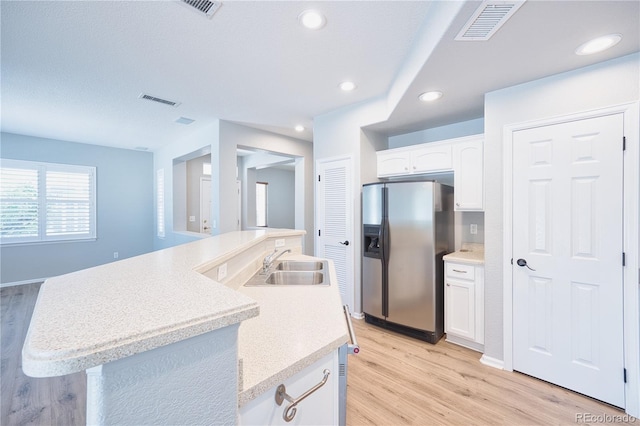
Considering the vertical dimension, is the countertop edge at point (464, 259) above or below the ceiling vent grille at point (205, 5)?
below

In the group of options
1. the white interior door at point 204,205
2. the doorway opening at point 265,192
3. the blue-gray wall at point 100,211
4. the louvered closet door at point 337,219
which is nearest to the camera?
the louvered closet door at point 337,219

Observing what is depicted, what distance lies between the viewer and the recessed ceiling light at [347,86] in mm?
2662

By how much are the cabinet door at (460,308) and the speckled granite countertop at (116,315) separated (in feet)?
8.01

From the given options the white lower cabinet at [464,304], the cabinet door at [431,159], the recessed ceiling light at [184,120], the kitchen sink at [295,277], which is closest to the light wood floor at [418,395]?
the white lower cabinet at [464,304]

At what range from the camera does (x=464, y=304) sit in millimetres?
2525

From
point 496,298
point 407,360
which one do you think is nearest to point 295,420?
point 407,360

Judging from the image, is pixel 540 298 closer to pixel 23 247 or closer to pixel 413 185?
pixel 413 185

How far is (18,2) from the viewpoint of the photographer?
64.6 inches

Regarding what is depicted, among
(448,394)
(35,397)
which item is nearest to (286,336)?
(448,394)

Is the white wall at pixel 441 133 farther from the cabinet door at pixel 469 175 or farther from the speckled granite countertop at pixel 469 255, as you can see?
the speckled granite countertop at pixel 469 255

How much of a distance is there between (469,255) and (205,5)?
2.96 metres

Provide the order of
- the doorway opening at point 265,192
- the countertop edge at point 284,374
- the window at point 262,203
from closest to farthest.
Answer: the countertop edge at point 284,374
the doorway opening at point 265,192
the window at point 262,203

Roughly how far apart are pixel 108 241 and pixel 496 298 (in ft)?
21.8

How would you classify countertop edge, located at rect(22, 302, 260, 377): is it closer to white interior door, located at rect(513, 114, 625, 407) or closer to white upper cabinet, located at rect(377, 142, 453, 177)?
white interior door, located at rect(513, 114, 625, 407)
